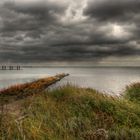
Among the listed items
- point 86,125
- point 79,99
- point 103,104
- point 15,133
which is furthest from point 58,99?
point 15,133

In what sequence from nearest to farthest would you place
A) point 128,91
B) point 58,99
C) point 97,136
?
1. point 97,136
2. point 58,99
3. point 128,91

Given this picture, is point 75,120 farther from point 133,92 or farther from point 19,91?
point 19,91

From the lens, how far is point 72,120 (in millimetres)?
11398

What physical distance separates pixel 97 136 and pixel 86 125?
219 centimetres

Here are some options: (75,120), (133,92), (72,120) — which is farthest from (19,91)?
(72,120)

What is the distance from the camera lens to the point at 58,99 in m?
16.1

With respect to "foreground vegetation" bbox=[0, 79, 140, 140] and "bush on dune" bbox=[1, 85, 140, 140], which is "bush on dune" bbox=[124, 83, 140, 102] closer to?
"bush on dune" bbox=[1, 85, 140, 140]

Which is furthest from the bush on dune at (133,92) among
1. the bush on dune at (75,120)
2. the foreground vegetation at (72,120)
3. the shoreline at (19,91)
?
the shoreline at (19,91)

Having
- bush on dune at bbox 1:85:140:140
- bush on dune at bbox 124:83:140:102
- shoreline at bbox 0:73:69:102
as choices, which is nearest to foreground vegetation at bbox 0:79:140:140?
bush on dune at bbox 1:85:140:140

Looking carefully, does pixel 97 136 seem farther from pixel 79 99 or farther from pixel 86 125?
pixel 79 99

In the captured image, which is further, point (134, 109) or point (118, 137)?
point (134, 109)

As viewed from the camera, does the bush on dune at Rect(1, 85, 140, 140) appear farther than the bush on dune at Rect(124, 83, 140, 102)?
No

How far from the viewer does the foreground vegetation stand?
922 centimetres

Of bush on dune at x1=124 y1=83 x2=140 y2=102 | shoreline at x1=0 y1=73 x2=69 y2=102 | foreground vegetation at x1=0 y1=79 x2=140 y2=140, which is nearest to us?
foreground vegetation at x1=0 y1=79 x2=140 y2=140
